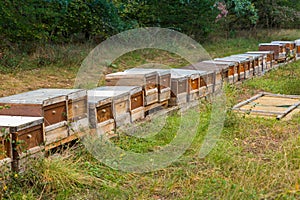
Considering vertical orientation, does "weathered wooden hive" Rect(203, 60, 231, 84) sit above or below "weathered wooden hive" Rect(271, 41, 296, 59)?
below

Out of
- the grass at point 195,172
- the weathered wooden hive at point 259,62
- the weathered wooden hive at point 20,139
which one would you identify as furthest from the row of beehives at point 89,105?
the weathered wooden hive at point 259,62

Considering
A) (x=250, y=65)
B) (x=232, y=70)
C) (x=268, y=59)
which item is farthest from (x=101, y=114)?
(x=268, y=59)

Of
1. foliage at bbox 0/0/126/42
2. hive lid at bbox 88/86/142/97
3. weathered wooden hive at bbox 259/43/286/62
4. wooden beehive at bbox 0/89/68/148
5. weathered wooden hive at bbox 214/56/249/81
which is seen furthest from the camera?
weathered wooden hive at bbox 259/43/286/62

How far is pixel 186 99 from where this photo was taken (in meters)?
5.90

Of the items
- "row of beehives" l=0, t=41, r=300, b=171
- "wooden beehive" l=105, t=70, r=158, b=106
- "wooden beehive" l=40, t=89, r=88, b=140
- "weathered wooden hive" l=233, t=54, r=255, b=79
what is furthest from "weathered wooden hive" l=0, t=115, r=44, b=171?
"weathered wooden hive" l=233, t=54, r=255, b=79

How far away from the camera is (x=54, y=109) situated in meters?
3.82

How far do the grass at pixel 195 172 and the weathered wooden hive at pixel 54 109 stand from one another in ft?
0.63

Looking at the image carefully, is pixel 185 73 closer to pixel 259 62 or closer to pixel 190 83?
pixel 190 83

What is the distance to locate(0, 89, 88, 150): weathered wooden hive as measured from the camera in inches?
143

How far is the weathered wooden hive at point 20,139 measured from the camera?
3221 mm

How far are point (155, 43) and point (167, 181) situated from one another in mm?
8003

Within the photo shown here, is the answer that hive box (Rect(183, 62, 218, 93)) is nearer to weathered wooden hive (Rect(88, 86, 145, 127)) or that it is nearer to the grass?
the grass

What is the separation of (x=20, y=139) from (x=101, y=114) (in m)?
1.16

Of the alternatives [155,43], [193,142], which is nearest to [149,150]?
[193,142]
